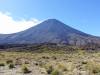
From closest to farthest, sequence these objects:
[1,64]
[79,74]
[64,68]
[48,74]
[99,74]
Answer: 1. [99,74]
2. [79,74]
3. [48,74]
4. [64,68]
5. [1,64]

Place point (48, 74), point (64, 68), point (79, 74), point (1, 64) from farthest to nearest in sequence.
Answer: point (1, 64) → point (64, 68) → point (48, 74) → point (79, 74)

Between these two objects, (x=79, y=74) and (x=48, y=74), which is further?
(x=48, y=74)

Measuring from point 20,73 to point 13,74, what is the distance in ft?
2.36

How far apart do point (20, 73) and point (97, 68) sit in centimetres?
Answer: 552

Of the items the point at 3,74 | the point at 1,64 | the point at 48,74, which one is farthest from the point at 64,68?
the point at 1,64

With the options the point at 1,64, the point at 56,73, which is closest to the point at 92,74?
the point at 56,73

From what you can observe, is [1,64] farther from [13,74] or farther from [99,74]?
[99,74]

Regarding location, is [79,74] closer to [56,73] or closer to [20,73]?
[56,73]

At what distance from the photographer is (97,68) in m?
17.7

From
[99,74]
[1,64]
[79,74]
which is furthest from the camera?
[1,64]

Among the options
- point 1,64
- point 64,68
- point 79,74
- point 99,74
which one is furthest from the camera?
point 1,64

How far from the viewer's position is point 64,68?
19.3 meters

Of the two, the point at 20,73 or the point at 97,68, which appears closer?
the point at 97,68

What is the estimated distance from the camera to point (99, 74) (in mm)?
15688
